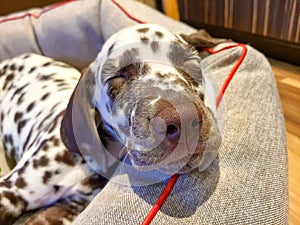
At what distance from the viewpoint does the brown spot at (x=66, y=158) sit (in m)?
1.38

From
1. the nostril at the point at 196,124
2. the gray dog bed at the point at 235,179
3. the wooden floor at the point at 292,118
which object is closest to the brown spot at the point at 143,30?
the gray dog bed at the point at 235,179

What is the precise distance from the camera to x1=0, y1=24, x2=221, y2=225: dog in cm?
97

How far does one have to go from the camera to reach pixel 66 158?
1.38 m

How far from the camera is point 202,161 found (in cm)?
105

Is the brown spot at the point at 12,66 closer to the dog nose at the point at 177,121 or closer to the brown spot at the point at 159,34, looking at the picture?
the brown spot at the point at 159,34

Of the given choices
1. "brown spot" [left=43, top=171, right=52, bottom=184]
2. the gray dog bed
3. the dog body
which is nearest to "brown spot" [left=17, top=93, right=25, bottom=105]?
the dog body

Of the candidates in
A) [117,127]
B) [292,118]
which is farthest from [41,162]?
[292,118]

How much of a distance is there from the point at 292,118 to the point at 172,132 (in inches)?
55.6

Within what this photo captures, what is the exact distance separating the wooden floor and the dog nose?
83 centimetres

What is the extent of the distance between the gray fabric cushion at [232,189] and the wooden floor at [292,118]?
44 cm

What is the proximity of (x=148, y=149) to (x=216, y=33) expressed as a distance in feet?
7.68

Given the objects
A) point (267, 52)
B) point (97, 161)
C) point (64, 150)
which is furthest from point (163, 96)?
point (267, 52)

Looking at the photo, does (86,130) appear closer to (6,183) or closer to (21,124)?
(6,183)

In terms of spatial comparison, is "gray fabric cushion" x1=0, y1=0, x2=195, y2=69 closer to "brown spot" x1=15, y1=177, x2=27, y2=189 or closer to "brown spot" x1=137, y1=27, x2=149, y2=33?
"brown spot" x1=137, y1=27, x2=149, y2=33
